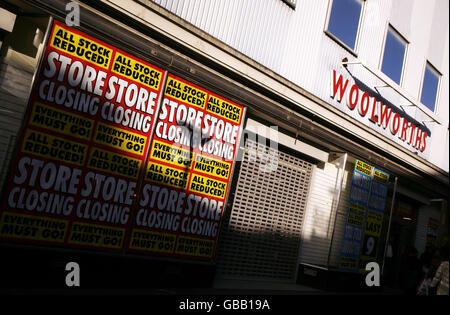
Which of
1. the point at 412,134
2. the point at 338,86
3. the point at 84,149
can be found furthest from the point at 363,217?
the point at 84,149

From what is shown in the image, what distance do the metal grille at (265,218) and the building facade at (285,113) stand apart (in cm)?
4

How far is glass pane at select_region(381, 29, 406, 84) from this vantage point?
14164 mm

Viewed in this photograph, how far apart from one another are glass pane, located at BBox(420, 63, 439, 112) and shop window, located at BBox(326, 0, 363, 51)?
18.0 ft

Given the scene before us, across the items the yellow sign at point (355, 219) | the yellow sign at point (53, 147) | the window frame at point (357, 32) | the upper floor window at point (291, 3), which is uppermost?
the window frame at point (357, 32)

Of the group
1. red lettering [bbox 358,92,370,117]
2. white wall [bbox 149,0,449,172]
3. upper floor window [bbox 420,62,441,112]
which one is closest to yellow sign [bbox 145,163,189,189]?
white wall [bbox 149,0,449,172]

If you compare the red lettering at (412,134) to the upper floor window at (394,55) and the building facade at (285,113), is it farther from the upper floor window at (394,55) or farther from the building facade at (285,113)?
the upper floor window at (394,55)

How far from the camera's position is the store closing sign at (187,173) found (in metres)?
7.75

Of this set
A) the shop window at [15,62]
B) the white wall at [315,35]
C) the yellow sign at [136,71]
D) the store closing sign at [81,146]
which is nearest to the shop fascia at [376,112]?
the white wall at [315,35]

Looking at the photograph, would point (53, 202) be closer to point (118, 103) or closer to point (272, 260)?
point (118, 103)

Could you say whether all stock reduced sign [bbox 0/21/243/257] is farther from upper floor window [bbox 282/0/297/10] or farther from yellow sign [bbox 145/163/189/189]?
upper floor window [bbox 282/0/297/10]

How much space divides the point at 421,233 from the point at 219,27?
13.7m

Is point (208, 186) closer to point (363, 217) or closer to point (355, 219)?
point (355, 219)

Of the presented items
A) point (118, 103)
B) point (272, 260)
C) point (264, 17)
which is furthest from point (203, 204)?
point (264, 17)

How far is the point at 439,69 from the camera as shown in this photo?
17.2 meters
